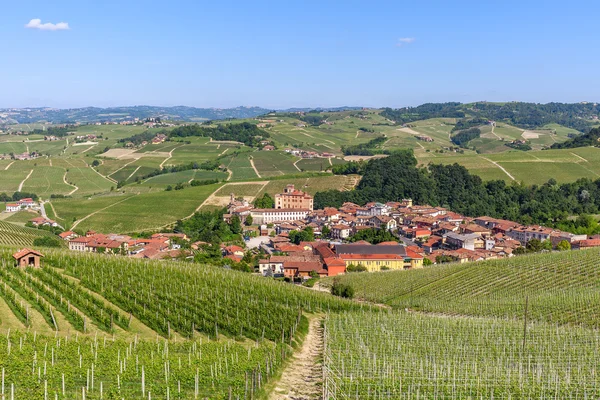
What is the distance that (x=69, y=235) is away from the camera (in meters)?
69.0

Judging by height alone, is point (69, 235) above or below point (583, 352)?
below

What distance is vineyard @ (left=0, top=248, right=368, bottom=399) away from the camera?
1648 cm

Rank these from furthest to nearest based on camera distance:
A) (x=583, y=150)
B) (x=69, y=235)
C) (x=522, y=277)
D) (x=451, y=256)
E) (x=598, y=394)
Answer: (x=583, y=150) < (x=69, y=235) < (x=451, y=256) < (x=522, y=277) < (x=598, y=394)

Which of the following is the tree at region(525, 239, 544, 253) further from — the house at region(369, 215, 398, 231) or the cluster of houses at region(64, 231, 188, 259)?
the cluster of houses at region(64, 231, 188, 259)

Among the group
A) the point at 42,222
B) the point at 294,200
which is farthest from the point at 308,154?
the point at 42,222

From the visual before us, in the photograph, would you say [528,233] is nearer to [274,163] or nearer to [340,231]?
[340,231]

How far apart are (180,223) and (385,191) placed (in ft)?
112

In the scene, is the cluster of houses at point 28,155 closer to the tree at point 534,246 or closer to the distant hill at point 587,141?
the distant hill at point 587,141

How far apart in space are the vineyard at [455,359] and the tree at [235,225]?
46.4 metres

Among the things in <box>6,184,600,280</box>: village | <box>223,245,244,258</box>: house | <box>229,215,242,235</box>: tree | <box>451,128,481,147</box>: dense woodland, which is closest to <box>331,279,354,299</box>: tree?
<box>6,184,600,280</box>: village

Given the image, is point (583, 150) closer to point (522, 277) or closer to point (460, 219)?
point (460, 219)

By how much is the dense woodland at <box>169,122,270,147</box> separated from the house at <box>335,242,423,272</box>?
100 m

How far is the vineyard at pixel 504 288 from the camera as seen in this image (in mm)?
33719

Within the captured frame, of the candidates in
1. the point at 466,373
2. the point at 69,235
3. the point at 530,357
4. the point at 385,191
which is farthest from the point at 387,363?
the point at 385,191
